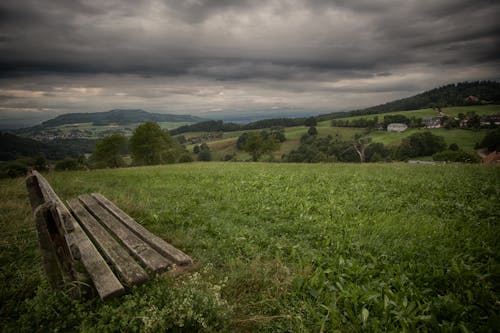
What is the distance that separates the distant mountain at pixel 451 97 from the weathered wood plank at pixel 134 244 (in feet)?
353

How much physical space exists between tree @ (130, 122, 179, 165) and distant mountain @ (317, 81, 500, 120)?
10238 cm

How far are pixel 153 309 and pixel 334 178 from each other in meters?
10.7

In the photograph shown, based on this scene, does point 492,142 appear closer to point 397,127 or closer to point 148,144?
point 397,127

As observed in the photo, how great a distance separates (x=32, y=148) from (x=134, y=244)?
8318cm

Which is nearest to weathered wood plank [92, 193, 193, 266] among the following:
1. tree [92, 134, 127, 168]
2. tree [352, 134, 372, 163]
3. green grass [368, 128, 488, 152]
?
tree [352, 134, 372, 163]

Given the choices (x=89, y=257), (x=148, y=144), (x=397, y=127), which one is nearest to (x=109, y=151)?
(x=148, y=144)

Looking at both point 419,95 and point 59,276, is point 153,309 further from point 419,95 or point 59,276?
point 419,95

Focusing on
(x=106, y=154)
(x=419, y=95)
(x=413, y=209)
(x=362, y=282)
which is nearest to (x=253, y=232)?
(x=362, y=282)

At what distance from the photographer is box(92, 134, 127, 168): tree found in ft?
148

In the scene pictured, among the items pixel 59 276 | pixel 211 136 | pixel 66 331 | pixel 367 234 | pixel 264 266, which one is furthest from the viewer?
pixel 211 136

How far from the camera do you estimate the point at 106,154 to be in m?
45.4

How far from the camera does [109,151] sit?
45844 millimetres

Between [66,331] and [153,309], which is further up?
[153,309]

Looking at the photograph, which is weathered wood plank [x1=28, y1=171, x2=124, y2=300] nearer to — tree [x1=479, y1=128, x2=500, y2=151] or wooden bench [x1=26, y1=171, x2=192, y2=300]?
wooden bench [x1=26, y1=171, x2=192, y2=300]
